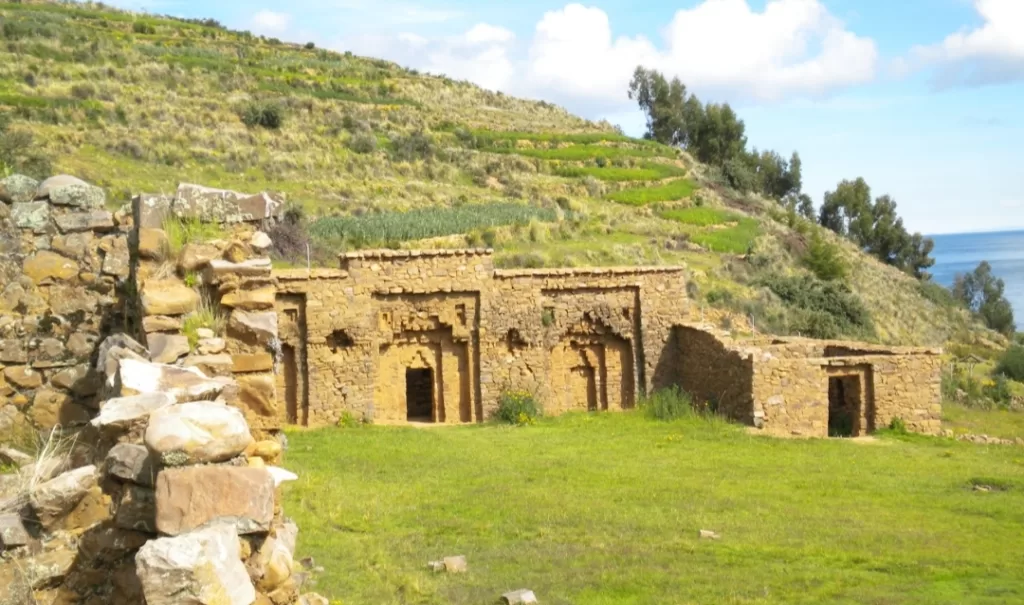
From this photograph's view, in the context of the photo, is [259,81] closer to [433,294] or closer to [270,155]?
[270,155]

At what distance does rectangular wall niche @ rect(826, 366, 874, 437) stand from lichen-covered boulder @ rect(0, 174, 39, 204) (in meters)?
14.6

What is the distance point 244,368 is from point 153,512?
2.48m

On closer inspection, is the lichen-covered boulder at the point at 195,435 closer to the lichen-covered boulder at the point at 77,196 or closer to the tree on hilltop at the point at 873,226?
the lichen-covered boulder at the point at 77,196

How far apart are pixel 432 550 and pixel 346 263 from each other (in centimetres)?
1054

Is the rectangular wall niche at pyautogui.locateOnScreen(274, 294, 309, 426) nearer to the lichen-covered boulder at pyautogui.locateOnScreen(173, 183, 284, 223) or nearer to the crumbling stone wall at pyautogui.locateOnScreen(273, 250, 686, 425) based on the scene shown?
the crumbling stone wall at pyautogui.locateOnScreen(273, 250, 686, 425)

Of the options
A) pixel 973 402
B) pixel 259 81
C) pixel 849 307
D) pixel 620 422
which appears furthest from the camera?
pixel 259 81

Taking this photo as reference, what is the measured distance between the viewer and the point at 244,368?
702cm

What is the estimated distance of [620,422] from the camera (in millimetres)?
20297

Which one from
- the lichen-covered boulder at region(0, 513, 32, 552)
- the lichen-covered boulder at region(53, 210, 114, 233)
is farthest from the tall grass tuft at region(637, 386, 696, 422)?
the lichen-covered boulder at region(0, 513, 32, 552)

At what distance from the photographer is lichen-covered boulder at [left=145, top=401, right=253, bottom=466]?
441 cm

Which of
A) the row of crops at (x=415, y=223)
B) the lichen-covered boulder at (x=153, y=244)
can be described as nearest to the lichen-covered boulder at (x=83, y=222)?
the lichen-covered boulder at (x=153, y=244)

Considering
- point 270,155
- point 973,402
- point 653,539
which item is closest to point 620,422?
point 653,539

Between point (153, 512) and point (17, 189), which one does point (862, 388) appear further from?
point (153, 512)

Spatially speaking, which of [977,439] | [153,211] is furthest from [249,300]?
[977,439]
